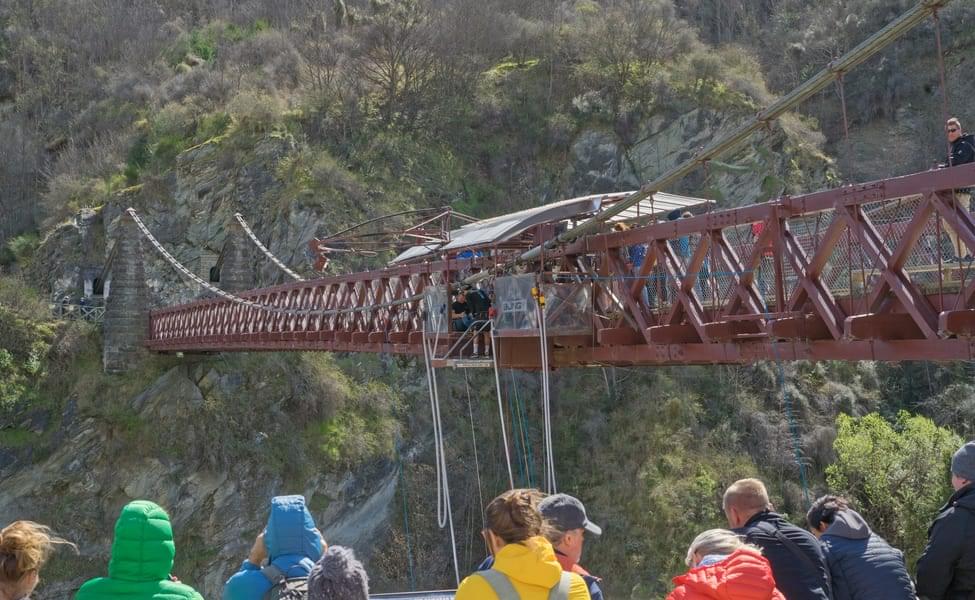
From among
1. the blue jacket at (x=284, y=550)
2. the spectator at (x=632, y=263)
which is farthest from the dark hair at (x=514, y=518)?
the spectator at (x=632, y=263)

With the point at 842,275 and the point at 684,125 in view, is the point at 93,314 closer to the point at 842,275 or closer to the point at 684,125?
the point at 684,125

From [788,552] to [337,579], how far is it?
193 cm

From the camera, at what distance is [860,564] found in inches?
166

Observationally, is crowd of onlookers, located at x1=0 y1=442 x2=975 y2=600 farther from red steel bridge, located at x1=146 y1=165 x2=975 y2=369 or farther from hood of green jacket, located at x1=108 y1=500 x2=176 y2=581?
red steel bridge, located at x1=146 y1=165 x2=975 y2=369

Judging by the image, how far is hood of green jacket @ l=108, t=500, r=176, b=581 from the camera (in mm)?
3416

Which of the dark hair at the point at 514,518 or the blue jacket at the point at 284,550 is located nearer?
the dark hair at the point at 514,518

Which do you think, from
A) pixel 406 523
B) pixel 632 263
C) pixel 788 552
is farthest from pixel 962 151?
pixel 406 523

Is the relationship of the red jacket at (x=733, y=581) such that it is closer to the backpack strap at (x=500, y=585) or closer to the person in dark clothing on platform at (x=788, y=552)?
the backpack strap at (x=500, y=585)

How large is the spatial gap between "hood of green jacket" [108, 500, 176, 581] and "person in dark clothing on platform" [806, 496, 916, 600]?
2798 millimetres

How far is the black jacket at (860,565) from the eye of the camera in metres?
4.18

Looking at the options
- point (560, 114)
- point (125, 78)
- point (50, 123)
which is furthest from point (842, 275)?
point (50, 123)

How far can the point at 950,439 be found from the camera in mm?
24531

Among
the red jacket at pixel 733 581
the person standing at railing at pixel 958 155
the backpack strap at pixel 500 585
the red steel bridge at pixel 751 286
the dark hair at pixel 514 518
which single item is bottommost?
the red jacket at pixel 733 581

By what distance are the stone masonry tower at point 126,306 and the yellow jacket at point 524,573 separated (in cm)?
2557
